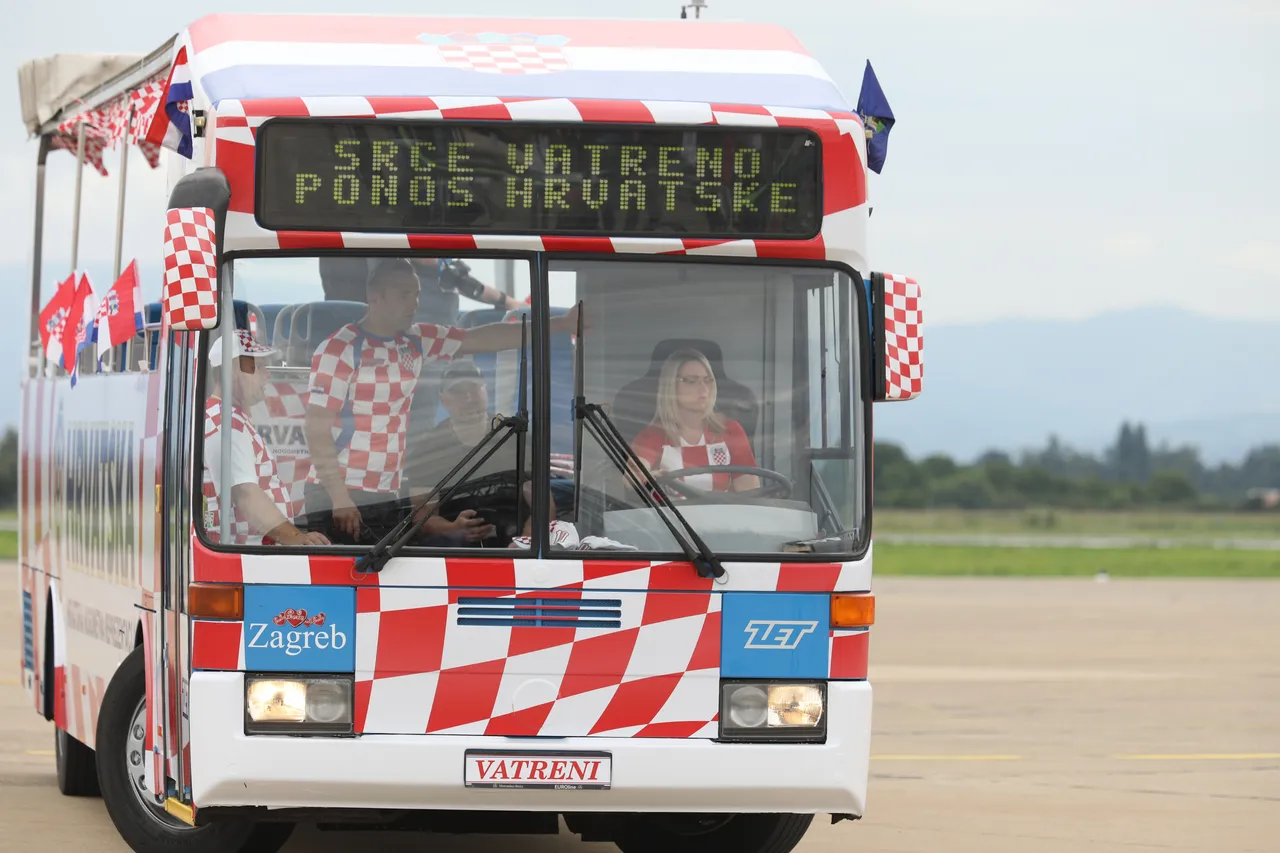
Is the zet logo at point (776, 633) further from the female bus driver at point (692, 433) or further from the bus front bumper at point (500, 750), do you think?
the female bus driver at point (692, 433)

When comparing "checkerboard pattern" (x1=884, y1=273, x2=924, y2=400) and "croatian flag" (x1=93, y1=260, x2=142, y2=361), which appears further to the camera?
"croatian flag" (x1=93, y1=260, x2=142, y2=361)

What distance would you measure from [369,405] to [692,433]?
1.07 meters

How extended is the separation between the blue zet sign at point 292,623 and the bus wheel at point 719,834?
179 centimetres

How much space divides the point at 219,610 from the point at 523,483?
1.06 meters

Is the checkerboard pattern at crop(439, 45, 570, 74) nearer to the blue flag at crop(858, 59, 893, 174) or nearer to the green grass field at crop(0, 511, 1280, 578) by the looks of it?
the blue flag at crop(858, 59, 893, 174)

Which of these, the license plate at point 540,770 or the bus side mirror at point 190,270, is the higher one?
the bus side mirror at point 190,270

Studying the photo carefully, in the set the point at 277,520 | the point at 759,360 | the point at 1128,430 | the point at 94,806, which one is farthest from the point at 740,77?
the point at 1128,430

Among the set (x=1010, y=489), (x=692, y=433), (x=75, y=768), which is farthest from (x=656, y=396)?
(x=1010, y=489)

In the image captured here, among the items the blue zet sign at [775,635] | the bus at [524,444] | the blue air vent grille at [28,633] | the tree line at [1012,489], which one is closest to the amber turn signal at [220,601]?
the bus at [524,444]

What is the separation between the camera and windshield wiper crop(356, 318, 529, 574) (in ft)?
22.7

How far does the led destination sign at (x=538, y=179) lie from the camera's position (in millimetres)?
7043

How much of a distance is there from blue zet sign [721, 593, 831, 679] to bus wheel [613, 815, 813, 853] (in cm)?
125

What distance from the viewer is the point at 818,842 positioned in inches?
388

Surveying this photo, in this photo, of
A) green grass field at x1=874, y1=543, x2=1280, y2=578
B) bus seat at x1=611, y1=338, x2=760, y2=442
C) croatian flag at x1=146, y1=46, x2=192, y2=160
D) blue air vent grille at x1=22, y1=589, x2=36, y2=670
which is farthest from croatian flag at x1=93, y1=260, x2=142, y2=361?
green grass field at x1=874, y1=543, x2=1280, y2=578
